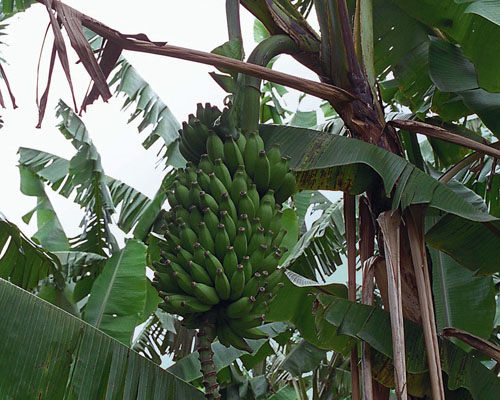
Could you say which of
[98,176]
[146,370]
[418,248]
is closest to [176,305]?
[146,370]

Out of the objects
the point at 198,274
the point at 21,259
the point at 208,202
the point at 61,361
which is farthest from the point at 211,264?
the point at 21,259

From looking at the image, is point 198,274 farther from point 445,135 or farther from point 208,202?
point 445,135

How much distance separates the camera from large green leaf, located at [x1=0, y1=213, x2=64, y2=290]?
215 cm

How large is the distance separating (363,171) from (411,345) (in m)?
0.49

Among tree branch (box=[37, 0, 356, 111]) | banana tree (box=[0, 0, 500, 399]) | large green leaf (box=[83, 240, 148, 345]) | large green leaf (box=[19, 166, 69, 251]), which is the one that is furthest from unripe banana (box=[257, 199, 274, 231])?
large green leaf (box=[19, 166, 69, 251])

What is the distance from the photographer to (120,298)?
2.52 metres

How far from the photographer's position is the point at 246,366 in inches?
111

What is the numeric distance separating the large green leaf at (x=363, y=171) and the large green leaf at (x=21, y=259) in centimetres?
115

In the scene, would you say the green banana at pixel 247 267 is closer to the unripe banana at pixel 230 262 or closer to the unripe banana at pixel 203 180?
the unripe banana at pixel 230 262

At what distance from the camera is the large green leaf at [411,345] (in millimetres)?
1465

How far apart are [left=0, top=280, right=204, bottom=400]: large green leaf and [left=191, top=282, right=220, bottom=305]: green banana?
1.14 ft

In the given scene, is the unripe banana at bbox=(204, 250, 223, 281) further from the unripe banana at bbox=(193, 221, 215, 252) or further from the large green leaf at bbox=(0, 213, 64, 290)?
the large green leaf at bbox=(0, 213, 64, 290)

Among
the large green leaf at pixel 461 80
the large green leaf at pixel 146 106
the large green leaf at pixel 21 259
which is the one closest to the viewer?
the large green leaf at pixel 461 80

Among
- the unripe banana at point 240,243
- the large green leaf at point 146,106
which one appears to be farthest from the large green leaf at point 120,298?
the unripe banana at point 240,243
